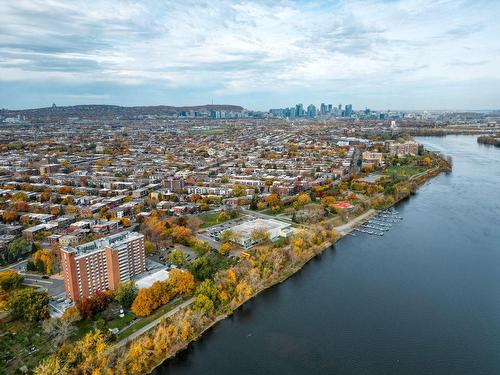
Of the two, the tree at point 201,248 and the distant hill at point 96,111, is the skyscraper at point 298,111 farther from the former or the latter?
the tree at point 201,248

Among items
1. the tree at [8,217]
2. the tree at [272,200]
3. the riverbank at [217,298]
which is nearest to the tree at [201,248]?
the riverbank at [217,298]

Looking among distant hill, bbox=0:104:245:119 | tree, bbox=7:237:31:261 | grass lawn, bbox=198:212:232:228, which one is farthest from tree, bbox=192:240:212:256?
distant hill, bbox=0:104:245:119

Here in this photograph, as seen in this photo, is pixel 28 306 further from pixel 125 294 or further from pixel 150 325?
pixel 150 325

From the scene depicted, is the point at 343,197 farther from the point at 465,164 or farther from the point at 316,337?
the point at 465,164

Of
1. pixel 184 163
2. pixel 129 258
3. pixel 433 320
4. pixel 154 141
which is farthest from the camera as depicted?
pixel 154 141

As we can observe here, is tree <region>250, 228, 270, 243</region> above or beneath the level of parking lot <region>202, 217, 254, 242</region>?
above

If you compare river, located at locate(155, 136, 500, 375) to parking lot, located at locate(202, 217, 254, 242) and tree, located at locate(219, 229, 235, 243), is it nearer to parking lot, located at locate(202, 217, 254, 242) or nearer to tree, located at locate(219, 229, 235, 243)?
tree, located at locate(219, 229, 235, 243)

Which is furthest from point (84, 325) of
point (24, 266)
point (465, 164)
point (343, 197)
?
point (465, 164)
